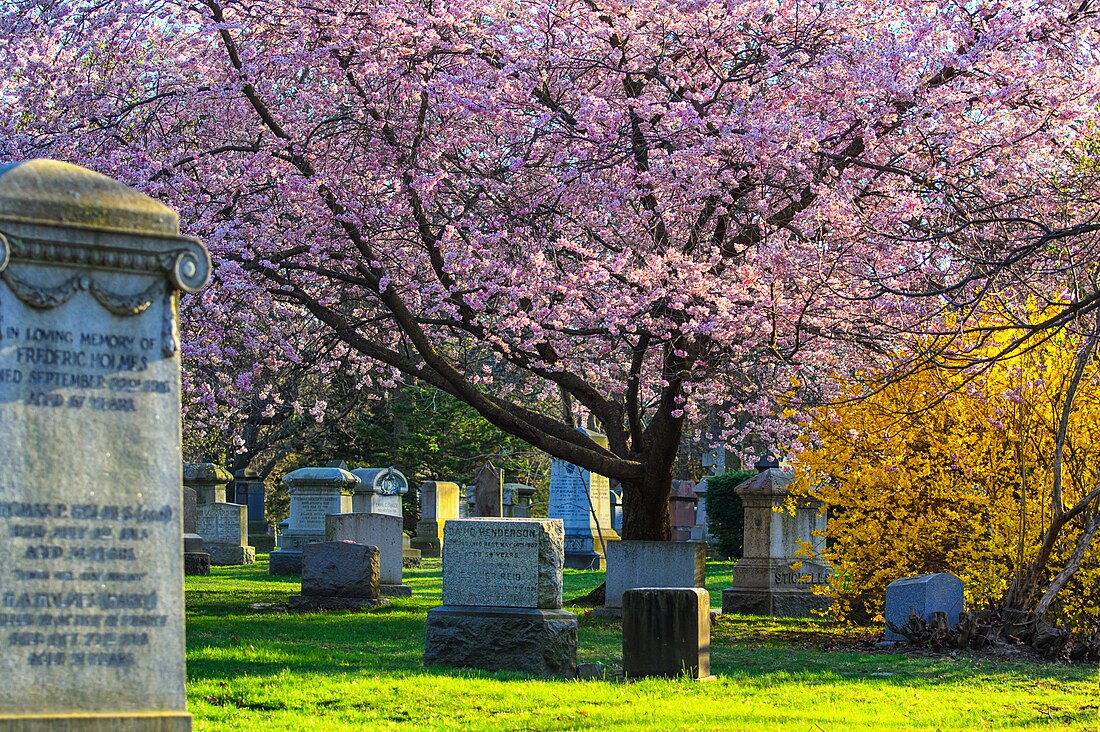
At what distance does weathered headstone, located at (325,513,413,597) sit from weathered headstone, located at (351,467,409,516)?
8.82 metres

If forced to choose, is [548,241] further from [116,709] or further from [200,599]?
[116,709]

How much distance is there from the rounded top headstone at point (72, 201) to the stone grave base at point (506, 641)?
24.1ft

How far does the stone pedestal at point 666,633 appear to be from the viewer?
11625mm

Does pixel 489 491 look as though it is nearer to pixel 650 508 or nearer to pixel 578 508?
pixel 578 508

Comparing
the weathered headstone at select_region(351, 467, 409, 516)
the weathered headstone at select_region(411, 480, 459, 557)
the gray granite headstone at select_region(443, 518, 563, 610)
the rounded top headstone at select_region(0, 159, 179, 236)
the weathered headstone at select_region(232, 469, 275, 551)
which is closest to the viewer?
the rounded top headstone at select_region(0, 159, 179, 236)

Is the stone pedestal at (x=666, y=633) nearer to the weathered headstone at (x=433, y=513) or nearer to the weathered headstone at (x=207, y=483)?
the weathered headstone at (x=207, y=483)

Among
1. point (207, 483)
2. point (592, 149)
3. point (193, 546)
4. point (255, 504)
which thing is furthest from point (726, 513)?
point (592, 149)

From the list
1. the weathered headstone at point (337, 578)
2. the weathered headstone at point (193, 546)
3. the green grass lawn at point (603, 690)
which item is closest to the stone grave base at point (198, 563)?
the weathered headstone at point (193, 546)

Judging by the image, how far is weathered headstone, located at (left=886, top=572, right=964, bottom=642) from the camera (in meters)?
14.5

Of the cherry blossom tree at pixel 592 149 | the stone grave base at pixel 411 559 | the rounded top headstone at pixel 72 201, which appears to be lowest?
the stone grave base at pixel 411 559

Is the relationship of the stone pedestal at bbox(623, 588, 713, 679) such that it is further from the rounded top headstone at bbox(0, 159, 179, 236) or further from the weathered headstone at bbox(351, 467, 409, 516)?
the weathered headstone at bbox(351, 467, 409, 516)

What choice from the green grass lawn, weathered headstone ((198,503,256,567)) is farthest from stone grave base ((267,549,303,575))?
the green grass lawn

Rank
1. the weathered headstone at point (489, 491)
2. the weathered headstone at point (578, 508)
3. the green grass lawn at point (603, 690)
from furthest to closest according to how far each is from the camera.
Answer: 1. the weathered headstone at point (489, 491)
2. the weathered headstone at point (578, 508)
3. the green grass lawn at point (603, 690)

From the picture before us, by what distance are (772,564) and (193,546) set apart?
11889mm
